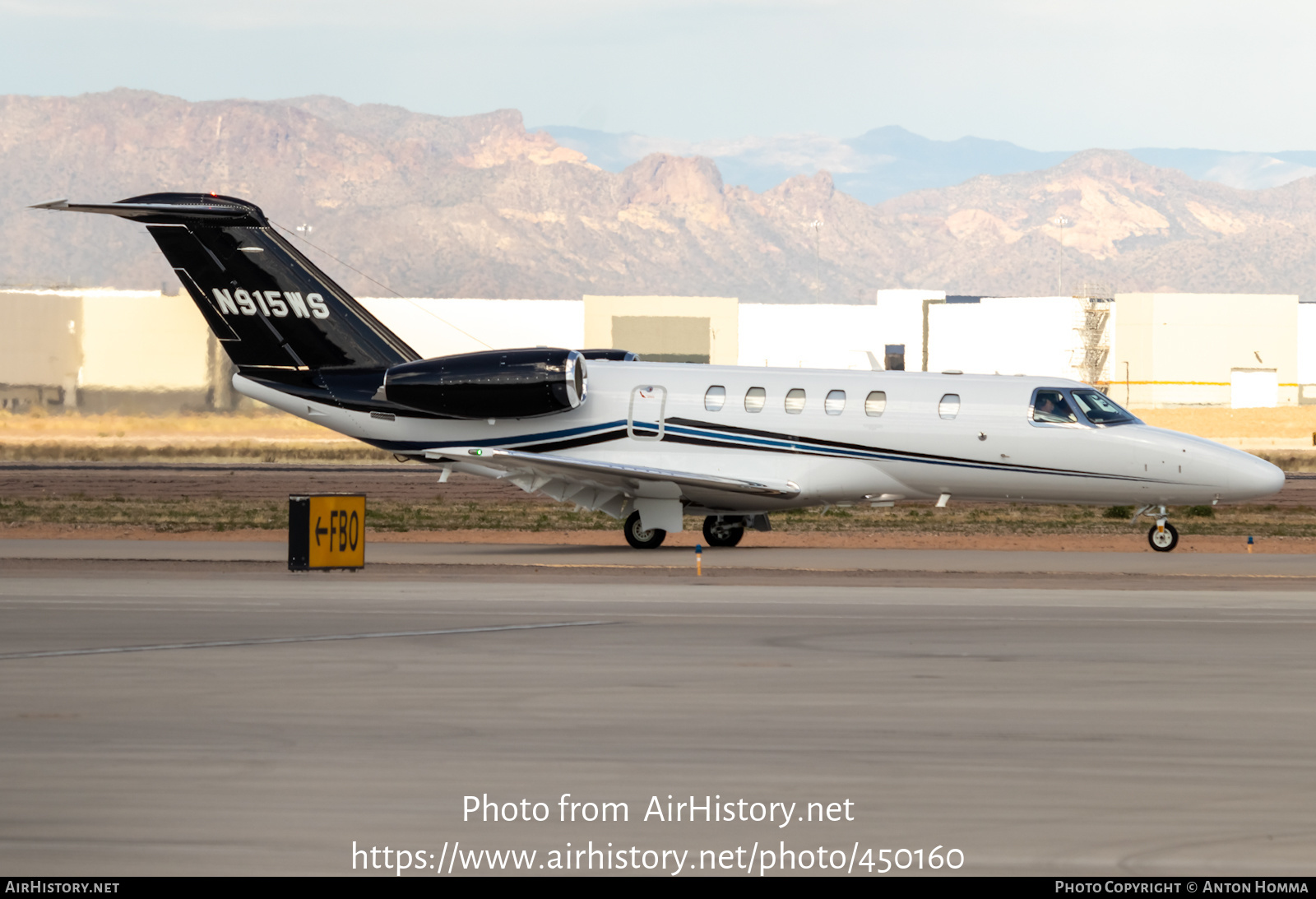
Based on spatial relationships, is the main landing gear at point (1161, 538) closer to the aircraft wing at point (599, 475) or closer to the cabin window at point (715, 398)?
the aircraft wing at point (599, 475)

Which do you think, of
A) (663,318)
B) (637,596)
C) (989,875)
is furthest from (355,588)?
(663,318)

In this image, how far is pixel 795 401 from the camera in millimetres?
26000

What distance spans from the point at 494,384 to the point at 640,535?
3648mm

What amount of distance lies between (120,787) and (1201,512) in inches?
1282

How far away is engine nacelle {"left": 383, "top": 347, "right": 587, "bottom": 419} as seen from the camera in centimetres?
2605

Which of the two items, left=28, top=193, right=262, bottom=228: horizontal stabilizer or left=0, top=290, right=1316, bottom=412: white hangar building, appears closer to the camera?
left=28, top=193, right=262, bottom=228: horizontal stabilizer

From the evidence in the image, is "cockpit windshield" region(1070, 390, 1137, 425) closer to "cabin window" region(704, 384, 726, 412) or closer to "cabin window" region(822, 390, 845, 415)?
"cabin window" region(822, 390, 845, 415)

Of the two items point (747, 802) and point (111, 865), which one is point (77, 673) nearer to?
point (111, 865)

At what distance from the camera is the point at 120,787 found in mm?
8906

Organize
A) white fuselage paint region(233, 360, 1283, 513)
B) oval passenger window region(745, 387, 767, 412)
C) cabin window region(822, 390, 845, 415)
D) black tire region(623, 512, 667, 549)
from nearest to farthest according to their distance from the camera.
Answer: white fuselage paint region(233, 360, 1283, 513), cabin window region(822, 390, 845, 415), oval passenger window region(745, 387, 767, 412), black tire region(623, 512, 667, 549)

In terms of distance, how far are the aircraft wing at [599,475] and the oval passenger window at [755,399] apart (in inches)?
48.8

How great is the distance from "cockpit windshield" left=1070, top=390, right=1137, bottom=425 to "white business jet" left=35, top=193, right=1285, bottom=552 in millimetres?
42

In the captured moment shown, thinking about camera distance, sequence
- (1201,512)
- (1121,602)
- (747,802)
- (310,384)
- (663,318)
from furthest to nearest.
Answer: (663,318) → (1201,512) → (310,384) → (1121,602) → (747,802)

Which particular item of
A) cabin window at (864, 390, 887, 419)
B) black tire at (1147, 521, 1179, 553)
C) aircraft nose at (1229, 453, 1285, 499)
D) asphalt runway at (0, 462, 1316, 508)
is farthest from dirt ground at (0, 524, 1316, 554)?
asphalt runway at (0, 462, 1316, 508)
